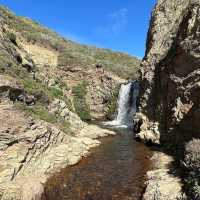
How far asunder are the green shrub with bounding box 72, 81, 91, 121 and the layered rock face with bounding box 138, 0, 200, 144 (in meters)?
12.8

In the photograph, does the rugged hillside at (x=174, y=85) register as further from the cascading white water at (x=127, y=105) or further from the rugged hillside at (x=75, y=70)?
the rugged hillside at (x=75, y=70)

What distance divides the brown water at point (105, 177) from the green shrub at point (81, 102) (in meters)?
17.6

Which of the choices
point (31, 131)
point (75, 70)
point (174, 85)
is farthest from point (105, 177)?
point (75, 70)

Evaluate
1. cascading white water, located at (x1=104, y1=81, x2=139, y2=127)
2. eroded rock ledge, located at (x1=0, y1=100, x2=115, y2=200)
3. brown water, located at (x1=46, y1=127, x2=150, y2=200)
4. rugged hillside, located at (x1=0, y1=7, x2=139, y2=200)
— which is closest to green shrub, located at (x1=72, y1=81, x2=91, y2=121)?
rugged hillside, located at (x1=0, y1=7, x2=139, y2=200)

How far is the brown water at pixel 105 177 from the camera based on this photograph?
16.0m

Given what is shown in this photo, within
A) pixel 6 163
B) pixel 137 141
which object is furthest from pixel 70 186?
pixel 137 141

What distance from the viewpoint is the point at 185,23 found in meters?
23.6

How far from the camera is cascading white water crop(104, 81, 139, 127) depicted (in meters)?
40.5

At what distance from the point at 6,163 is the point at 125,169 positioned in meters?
7.08

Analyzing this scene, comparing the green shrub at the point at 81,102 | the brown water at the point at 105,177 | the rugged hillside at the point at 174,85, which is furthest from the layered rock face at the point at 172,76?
the green shrub at the point at 81,102

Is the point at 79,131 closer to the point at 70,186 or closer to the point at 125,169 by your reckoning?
the point at 125,169

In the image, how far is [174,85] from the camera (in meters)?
22.9

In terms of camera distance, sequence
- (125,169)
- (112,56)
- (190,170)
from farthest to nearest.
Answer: (112,56) → (125,169) → (190,170)

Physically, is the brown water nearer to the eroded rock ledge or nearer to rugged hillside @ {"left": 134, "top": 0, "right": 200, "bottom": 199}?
the eroded rock ledge
